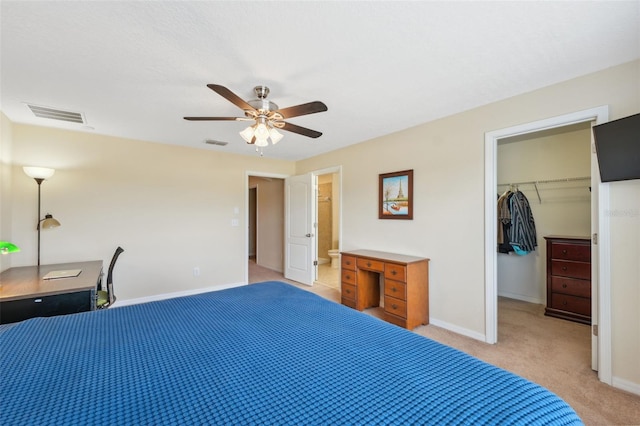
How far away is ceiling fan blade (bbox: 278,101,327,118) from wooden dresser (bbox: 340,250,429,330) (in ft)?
6.20

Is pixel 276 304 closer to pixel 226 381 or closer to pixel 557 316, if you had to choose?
pixel 226 381

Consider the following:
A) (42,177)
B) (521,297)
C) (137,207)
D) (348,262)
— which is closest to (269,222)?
(137,207)

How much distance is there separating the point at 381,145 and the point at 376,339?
9.81 ft

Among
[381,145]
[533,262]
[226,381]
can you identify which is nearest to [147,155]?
[381,145]

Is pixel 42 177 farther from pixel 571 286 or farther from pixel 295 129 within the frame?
pixel 571 286

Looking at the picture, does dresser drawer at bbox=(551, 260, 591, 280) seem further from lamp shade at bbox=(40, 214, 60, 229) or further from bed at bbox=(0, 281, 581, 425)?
lamp shade at bbox=(40, 214, 60, 229)

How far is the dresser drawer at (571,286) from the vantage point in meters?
3.16

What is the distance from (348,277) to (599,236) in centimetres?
248

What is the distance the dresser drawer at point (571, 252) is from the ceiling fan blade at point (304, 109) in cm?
343

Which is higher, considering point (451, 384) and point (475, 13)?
point (475, 13)

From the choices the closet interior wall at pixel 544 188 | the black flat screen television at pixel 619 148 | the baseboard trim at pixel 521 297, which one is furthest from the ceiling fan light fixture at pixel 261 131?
the baseboard trim at pixel 521 297

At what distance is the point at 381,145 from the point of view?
3.77 m

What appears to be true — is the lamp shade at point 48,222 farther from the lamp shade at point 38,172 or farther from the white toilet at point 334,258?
the white toilet at point 334,258

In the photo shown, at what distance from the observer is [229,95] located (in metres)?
1.80
